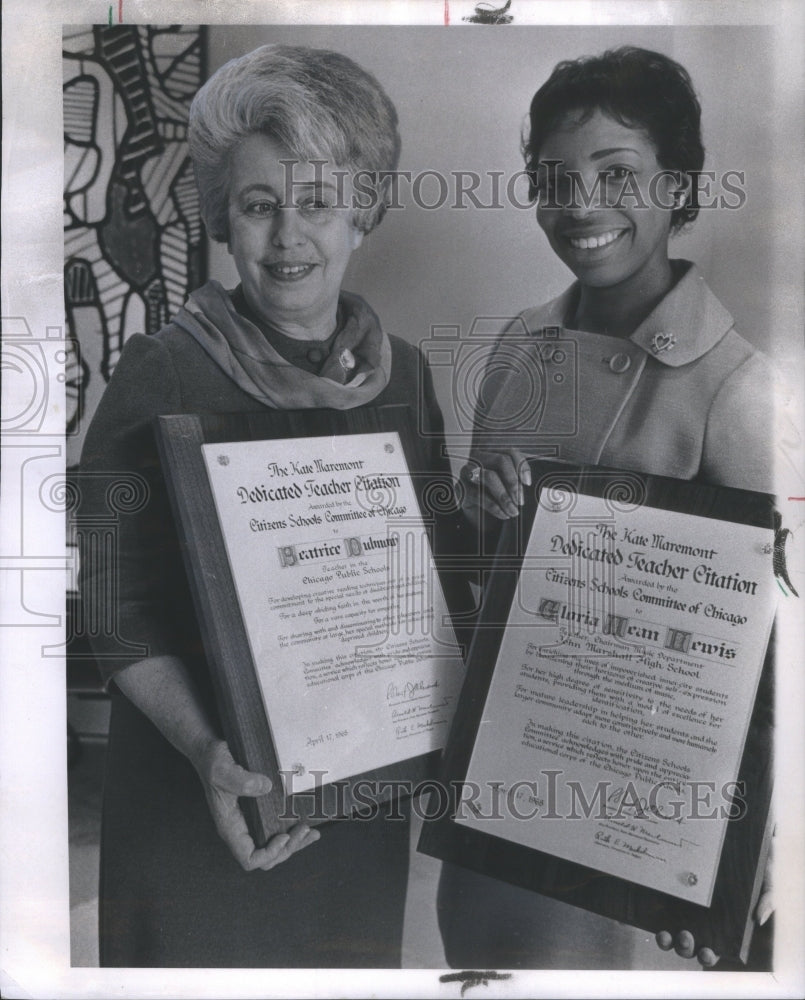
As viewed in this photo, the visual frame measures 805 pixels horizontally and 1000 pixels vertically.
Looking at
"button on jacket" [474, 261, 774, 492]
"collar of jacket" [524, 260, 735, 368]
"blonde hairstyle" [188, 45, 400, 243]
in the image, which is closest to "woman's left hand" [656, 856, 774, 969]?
"button on jacket" [474, 261, 774, 492]

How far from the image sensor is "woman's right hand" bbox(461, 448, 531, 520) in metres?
0.94

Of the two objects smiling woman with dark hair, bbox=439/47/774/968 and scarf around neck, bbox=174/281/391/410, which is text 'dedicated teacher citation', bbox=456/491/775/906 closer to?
smiling woman with dark hair, bbox=439/47/774/968

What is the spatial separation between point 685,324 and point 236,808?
0.68 m

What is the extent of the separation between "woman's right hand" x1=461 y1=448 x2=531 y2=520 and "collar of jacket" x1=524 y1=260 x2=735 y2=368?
176 mm

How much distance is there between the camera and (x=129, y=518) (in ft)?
3.08

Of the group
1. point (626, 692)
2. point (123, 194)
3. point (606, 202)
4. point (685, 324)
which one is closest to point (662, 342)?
point (685, 324)

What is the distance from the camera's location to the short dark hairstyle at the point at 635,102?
0.92m

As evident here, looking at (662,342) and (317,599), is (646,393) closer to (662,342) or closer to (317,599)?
(662,342)

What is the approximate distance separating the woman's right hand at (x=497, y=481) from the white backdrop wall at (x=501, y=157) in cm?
14

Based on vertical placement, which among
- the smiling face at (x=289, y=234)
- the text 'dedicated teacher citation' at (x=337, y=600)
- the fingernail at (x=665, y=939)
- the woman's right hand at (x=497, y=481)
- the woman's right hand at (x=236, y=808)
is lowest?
the fingernail at (x=665, y=939)

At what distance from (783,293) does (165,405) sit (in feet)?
2.16

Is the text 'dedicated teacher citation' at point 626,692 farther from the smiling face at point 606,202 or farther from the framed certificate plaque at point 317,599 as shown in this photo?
the smiling face at point 606,202

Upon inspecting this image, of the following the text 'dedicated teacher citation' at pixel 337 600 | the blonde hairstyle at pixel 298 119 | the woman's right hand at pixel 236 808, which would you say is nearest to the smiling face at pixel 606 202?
the blonde hairstyle at pixel 298 119

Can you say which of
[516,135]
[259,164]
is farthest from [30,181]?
[516,135]
